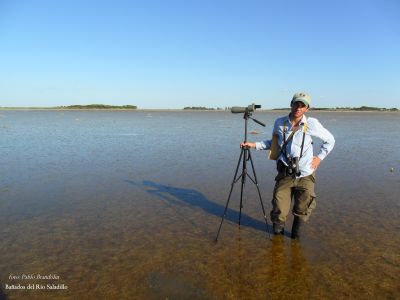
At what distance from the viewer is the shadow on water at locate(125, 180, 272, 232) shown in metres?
7.19

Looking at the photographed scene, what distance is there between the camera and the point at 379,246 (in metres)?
5.84

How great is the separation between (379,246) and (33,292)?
231 inches

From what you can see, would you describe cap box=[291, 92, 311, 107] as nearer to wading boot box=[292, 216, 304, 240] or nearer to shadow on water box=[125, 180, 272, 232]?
wading boot box=[292, 216, 304, 240]

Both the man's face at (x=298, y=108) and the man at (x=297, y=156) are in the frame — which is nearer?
the man's face at (x=298, y=108)

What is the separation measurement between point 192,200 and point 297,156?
Answer: 3.84 m

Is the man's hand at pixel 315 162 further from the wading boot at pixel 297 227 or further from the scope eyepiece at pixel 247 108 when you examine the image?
the scope eyepiece at pixel 247 108

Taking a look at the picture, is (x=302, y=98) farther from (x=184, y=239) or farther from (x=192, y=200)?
(x=192, y=200)

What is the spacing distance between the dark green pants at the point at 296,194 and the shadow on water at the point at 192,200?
3.18ft

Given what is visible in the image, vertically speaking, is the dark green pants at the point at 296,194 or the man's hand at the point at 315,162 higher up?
the man's hand at the point at 315,162

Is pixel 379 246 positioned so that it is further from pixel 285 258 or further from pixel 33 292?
pixel 33 292

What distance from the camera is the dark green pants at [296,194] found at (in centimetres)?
579

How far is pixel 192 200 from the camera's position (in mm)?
8688

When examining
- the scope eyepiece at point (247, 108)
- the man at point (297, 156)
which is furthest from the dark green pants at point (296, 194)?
the scope eyepiece at point (247, 108)

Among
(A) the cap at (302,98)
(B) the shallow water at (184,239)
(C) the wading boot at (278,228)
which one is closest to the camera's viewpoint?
(B) the shallow water at (184,239)
